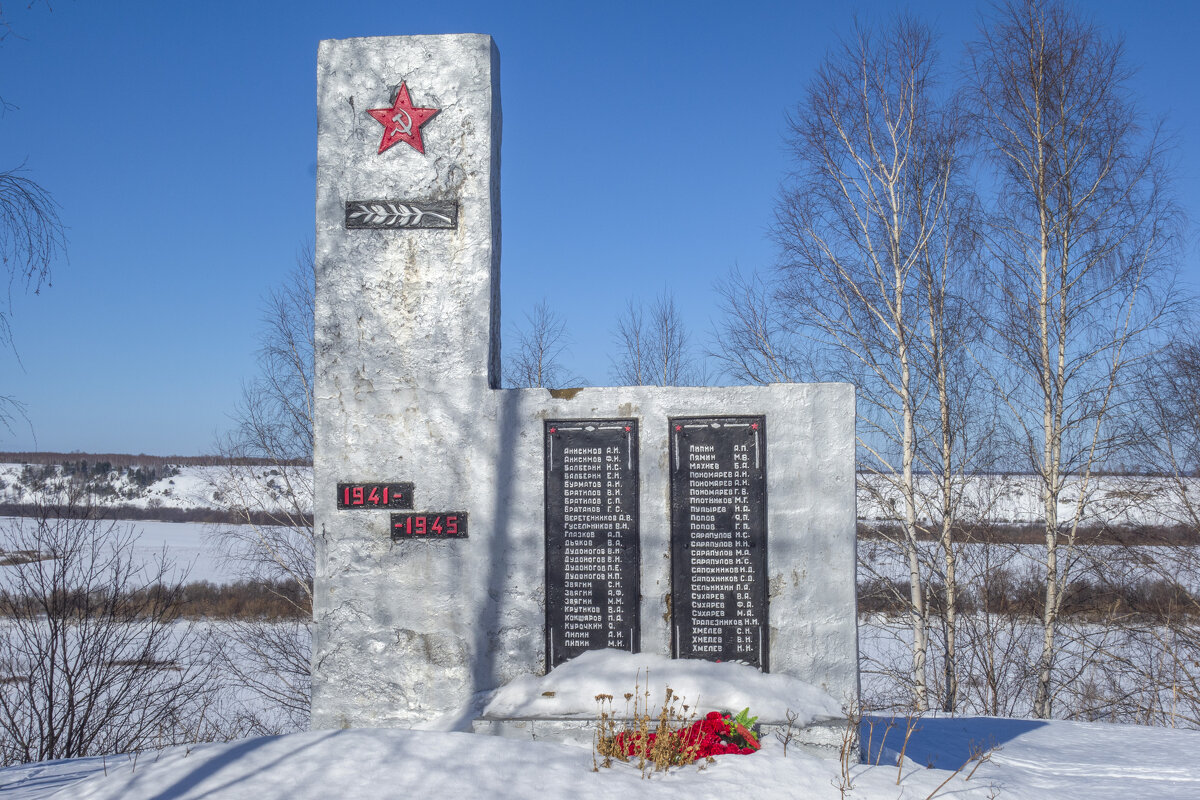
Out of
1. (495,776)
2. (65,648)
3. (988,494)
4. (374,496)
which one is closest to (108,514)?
(65,648)

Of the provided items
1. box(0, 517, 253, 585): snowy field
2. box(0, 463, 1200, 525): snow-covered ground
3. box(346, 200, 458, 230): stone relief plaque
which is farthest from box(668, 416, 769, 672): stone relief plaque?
box(0, 517, 253, 585): snowy field

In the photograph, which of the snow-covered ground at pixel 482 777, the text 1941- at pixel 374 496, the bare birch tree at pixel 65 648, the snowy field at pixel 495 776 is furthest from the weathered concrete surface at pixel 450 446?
the bare birch tree at pixel 65 648

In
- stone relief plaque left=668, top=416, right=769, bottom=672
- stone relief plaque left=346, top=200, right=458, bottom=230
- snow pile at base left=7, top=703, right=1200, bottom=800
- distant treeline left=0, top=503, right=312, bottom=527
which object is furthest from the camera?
distant treeline left=0, top=503, right=312, bottom=527

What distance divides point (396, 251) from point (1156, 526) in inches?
458

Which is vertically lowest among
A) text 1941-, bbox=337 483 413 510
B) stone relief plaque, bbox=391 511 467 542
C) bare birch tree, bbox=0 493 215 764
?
bare birch tree, bbox=0 493 215 764

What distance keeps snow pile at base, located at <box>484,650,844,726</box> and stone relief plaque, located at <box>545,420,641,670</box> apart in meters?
→ 0.13

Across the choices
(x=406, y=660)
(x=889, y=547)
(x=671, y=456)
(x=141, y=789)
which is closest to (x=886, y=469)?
Result: (x=889, y=547)

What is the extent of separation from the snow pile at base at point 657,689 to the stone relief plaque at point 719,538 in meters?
0.15

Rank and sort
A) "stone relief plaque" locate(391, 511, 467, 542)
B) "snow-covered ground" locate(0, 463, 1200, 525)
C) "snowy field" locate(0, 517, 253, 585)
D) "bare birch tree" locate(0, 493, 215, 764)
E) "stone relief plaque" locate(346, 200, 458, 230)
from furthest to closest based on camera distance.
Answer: "snowy field" locate(0, 517, 253, 585) < "snow-covered ground" locate(0, 463, 1200, 525) < "bare birch tree" locate(0, 493, 215, 764) < "stone relief plaque" locate(346, 200, 458, 230) < "stone relief plaque" locate(391, 511, 467, 542)

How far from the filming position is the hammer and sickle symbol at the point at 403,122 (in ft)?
16.9

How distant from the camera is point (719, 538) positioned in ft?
15.4

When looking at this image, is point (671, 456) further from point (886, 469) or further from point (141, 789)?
point (886, 469)

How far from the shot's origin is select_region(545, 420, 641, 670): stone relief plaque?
185 inches

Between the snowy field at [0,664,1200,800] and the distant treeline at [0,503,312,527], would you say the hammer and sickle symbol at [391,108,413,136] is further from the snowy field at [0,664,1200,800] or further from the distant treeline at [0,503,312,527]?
the distant treeline at [0,503,312,527]
